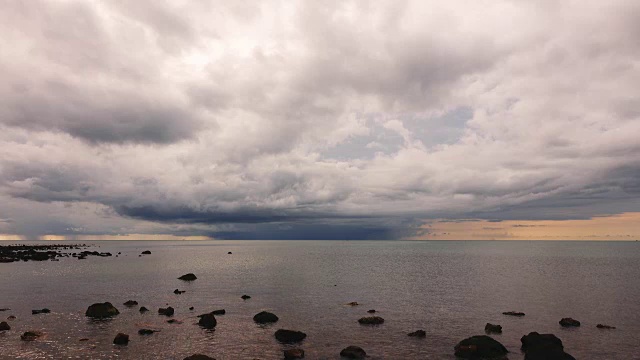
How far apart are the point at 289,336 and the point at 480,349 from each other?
61.9ft

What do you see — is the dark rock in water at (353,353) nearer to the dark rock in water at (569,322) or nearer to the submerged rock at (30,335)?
the dark rock in water at (569,322)

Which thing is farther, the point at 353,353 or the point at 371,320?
the point at 371,320

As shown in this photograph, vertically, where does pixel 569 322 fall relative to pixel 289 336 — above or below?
below

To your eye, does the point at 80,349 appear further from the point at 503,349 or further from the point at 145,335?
the point at 503,349

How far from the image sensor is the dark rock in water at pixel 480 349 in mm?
35875

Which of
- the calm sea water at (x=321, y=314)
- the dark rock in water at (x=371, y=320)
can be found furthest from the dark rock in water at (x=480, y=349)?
the dark rock in water at (x=371, y=320)

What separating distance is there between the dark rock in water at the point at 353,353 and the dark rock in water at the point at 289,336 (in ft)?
21.3

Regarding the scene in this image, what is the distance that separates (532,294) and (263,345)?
57.7 m

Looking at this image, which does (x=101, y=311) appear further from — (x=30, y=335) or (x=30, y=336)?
(x=30, y=336)

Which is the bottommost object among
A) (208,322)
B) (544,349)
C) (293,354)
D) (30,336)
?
(293,354)

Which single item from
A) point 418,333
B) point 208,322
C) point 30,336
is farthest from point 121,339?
point 418,333

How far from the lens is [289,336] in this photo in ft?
135

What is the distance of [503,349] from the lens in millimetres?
37094

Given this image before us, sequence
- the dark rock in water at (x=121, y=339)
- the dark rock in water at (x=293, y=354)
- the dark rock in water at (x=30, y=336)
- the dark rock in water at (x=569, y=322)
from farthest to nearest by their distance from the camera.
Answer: the dark rock in water at (x=569, y=322) < the dark rock in water at (x=30, y=336) < the dark rock in water at (x=121, y=339) < the dark rock in water at (x=293, y=354)
